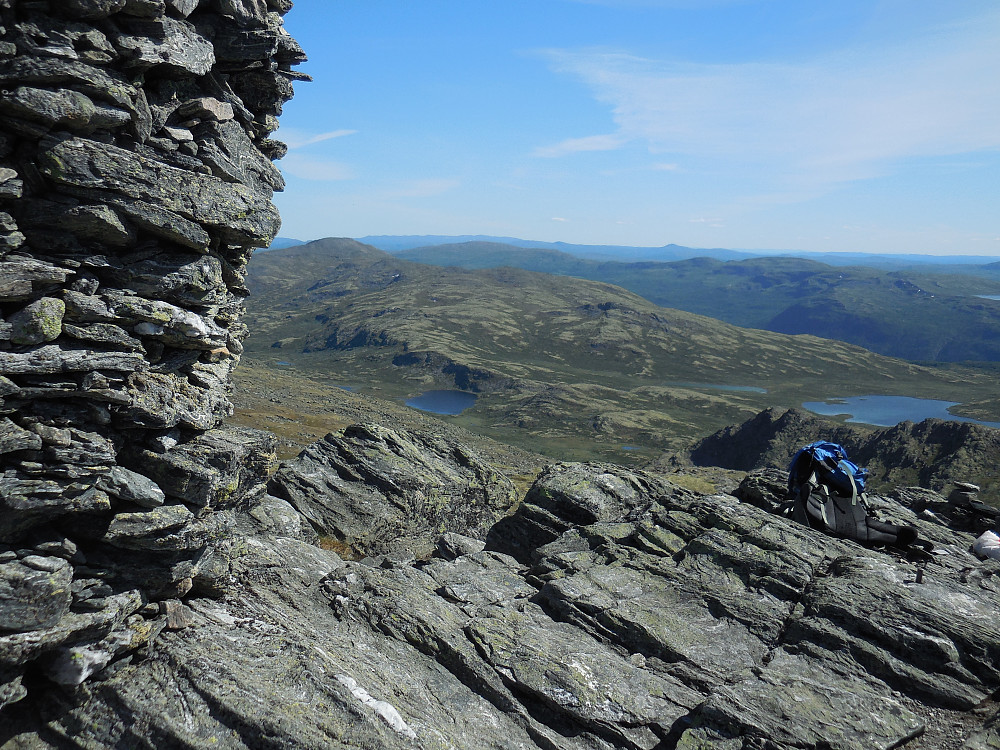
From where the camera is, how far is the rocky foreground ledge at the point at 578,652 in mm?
17688

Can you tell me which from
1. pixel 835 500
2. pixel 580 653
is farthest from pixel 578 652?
pixel 835 500

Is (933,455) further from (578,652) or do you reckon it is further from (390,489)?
(578,652)

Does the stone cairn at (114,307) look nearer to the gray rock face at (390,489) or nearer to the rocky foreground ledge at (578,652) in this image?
the rocky foreground ledge at (578,652)

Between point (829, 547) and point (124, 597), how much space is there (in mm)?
30350

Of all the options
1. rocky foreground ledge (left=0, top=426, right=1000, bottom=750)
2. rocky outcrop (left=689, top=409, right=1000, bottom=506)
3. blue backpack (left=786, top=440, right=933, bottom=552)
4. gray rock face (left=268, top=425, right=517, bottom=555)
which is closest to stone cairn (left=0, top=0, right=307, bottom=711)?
rocky foreground ledge (left=0, top=426, right=1000, bottom=750)

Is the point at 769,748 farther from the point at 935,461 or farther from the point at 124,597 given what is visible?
the point at 935,461

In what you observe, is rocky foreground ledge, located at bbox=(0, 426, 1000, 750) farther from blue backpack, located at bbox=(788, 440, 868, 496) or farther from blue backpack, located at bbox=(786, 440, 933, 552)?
blue backpack, located at bbox=(788, 440, 868, 496)

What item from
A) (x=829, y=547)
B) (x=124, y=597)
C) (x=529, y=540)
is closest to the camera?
(x=124, y=597)

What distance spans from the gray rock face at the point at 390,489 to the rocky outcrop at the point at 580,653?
25.8 feet

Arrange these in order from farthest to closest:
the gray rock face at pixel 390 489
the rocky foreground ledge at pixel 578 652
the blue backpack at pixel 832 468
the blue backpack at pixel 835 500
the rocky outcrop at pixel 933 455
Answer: the rocky outcrop at pixel 933 455, the gray rock face at pixel 390 489, the blue backpack at pixel 832 468, the blue backpack at pixel 835 500, the rocky foreground ledge at pixel 578 652

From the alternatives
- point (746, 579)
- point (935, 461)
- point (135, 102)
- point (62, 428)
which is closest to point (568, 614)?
point (746, 579)

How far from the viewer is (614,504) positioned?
37.0m

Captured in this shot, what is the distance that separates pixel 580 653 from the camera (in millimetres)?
22969

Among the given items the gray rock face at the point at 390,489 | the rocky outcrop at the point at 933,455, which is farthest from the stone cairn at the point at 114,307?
the rocky outcrop at the point at 933,455
